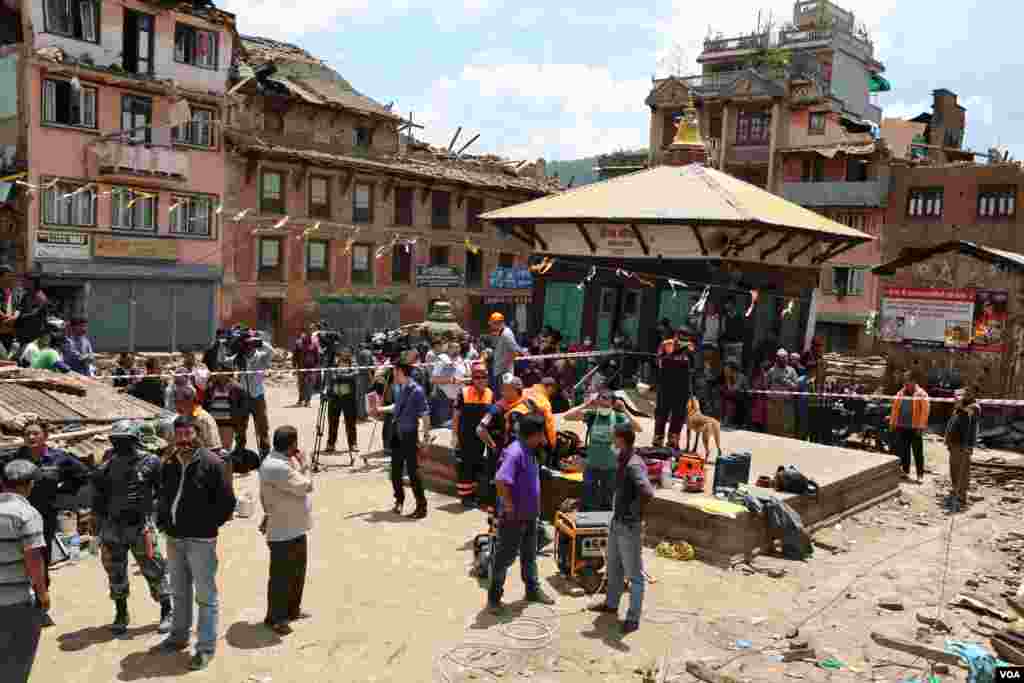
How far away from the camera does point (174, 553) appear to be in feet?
22.5

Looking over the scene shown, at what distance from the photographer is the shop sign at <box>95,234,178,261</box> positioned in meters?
29.6

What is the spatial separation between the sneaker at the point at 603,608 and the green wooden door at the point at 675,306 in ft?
36.1

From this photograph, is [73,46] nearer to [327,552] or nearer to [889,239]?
[327,552]

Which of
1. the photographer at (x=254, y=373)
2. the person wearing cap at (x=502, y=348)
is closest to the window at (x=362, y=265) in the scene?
the photographer at (x=254, y=373)

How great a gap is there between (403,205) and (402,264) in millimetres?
2820

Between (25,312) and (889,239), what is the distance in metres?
36.0

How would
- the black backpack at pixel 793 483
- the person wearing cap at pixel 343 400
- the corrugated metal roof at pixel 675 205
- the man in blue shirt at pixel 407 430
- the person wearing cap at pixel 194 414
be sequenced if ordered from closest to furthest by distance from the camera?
the person wearing cap at pixel 194 414 < the man in blue shirt at pixel 407 430 < the black backpack at pixel 793 483 < the person wearing cap at pixel 343 400 < the corrugated metal roof at pixel 675 205

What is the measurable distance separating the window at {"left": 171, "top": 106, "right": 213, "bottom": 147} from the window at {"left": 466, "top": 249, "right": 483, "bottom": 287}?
1556cm

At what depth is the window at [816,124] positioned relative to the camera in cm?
4373

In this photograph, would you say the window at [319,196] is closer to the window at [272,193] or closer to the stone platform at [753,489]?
the window at [272,193]

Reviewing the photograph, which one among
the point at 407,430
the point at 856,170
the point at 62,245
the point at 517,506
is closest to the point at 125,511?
the point at 517,506

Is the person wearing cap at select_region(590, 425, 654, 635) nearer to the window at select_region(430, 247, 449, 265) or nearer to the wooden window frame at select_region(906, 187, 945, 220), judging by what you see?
the wooden window frame at select_region(906, 187, 945, 220)

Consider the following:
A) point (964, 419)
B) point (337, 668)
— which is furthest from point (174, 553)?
point (964, 419)

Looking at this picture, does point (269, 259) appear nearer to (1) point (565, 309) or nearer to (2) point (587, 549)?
(1) point (565, 309)
